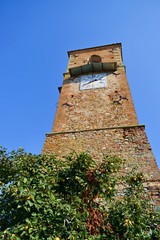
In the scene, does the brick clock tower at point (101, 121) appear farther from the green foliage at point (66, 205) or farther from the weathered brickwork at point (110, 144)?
the green foliage at point (66, 205)

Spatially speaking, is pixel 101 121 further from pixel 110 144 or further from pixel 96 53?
pixel 96 53

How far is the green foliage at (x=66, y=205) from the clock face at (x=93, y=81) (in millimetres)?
5588

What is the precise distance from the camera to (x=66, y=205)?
3402 mm

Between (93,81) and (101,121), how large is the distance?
281 centimetres

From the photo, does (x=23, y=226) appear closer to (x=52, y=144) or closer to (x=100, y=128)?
(x=52, y=144)

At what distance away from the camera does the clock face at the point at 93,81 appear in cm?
973

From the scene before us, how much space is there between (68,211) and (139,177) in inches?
81.4

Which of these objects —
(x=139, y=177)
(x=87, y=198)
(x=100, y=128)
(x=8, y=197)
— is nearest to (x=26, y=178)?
(x=8, y=197)

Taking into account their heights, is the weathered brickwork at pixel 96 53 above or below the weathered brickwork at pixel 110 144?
above

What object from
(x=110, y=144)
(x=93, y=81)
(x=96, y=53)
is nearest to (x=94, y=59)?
(x=96, y=53)

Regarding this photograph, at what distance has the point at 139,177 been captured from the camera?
4.76m

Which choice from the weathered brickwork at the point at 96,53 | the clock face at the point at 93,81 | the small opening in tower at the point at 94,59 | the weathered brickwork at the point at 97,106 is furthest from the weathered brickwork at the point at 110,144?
the small opening in tower at the point at 94,59

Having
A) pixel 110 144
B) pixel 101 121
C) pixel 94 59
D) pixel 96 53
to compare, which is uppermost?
pixel 96 53

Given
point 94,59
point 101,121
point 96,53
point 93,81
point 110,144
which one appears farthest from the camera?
point 96,53
